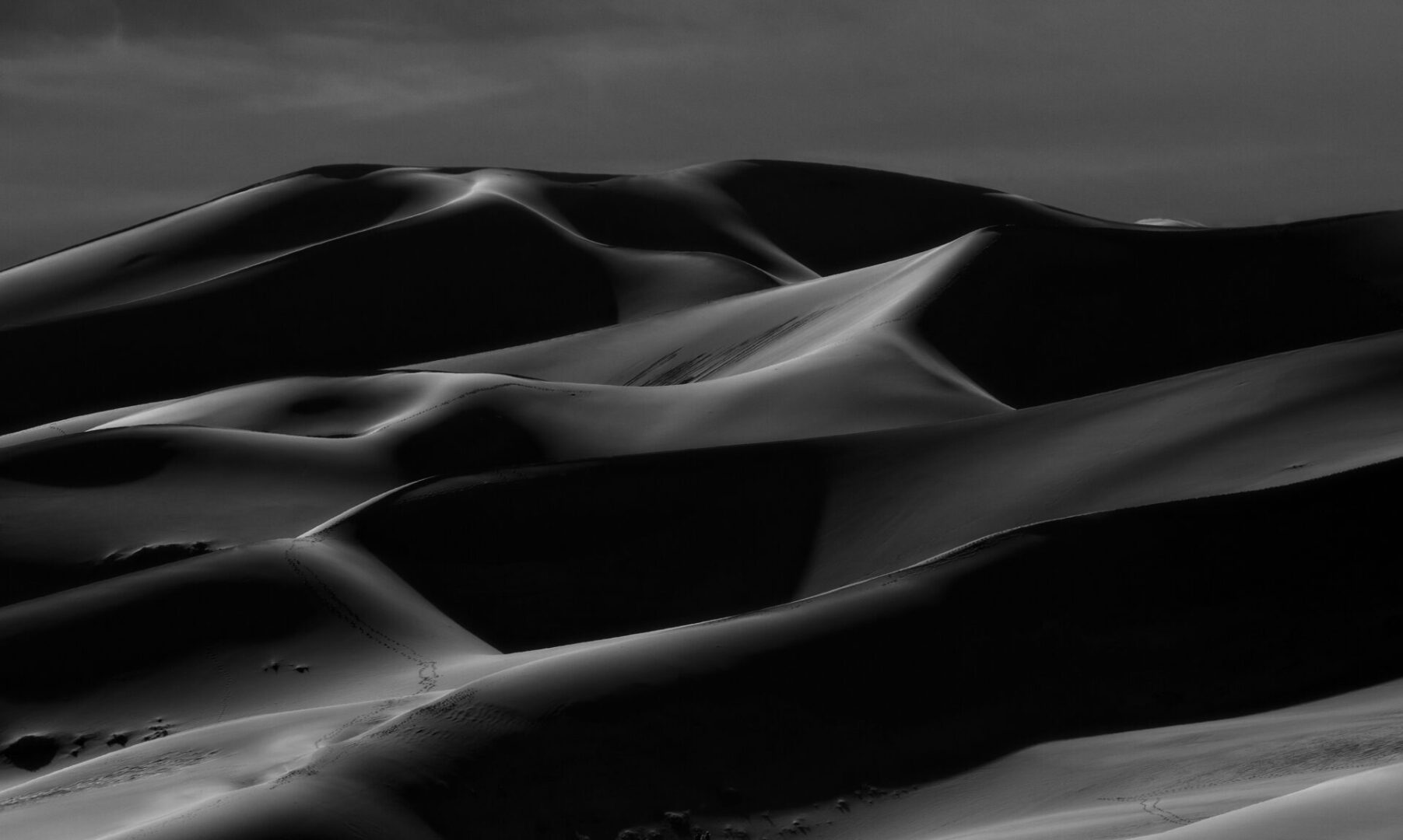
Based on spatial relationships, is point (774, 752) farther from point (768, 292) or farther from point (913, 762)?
point (768, 292)

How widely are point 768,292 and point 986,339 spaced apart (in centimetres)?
1104

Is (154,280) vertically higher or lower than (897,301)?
higher

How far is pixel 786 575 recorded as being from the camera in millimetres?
20031

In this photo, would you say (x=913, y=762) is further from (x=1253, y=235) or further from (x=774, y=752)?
(x=1253, y=235)

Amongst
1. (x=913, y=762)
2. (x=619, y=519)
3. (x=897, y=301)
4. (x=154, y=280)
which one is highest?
(x=154, y=280)

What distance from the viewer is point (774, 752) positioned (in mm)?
11984

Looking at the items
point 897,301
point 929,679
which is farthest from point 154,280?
point 929,679

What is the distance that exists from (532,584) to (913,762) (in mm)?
8420

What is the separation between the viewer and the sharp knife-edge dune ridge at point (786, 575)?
11156 mm

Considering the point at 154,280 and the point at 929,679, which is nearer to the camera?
the point at 929,679

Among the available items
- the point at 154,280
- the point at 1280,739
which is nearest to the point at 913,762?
the point at 1280,739

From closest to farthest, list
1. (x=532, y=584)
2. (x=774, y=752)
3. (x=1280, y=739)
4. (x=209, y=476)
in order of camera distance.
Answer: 1. (x=1280, y=739)
2. (x=774, y=752)
3. (x=532, y=584)
4. (x=209, y=476)

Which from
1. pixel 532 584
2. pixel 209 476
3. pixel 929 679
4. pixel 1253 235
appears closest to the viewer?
pixel 929 679

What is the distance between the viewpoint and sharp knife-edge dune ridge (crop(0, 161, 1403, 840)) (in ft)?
36.6
